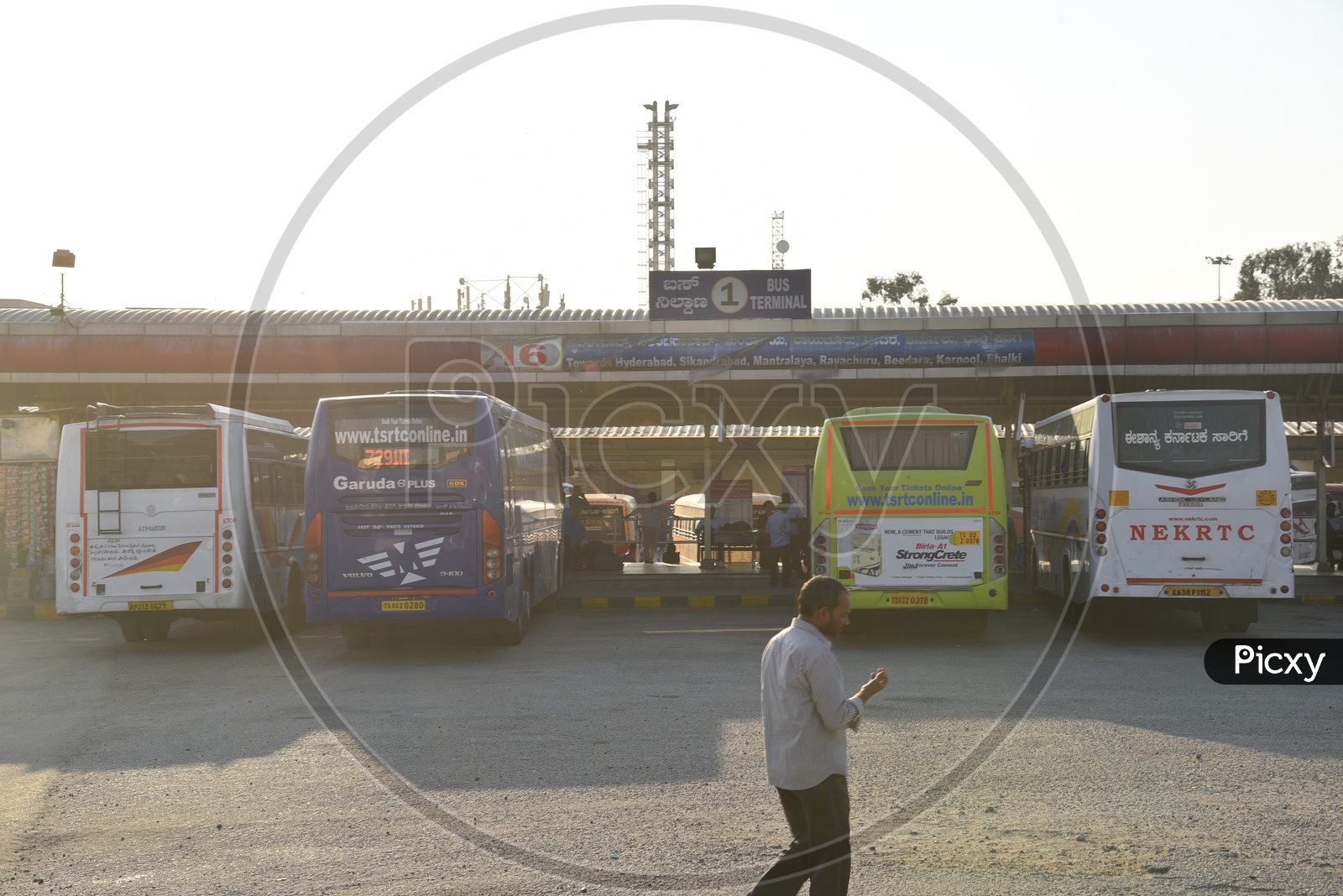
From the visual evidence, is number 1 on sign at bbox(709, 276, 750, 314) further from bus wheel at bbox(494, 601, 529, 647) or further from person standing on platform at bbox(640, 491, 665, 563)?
bus wheel at bbox(494, 601, 529, 647)

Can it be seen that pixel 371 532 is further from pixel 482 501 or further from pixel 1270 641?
pixel 1270 641

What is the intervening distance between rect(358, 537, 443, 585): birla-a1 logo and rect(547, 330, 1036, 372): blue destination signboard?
12.0 meters

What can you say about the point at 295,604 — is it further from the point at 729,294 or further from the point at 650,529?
the point at 650,529

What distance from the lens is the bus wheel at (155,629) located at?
653 inches

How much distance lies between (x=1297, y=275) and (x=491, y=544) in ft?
272

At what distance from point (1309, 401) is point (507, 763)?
80.8ft

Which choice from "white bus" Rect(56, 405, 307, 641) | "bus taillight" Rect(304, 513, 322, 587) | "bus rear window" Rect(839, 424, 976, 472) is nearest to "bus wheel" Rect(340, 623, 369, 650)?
"bus taillight" Rect(304, 513, 322, 587)

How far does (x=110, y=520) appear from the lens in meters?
15.2

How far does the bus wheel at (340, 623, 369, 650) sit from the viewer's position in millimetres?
15187

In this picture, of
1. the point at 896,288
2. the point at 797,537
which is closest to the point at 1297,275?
the point at 896,288

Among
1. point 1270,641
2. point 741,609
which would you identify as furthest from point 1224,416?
point 741,609

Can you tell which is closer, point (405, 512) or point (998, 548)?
point (405, 512)

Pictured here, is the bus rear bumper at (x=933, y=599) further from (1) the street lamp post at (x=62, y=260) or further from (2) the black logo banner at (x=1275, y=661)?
(1) the street lamp post at (x=62, y=260)

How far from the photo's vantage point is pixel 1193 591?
14945 millimetres
